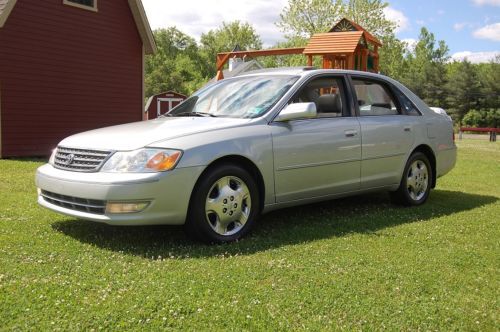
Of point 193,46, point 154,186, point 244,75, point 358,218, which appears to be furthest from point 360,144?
point 193,46

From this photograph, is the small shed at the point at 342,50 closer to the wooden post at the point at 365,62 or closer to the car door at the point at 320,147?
the wooden post at the point at 365,62

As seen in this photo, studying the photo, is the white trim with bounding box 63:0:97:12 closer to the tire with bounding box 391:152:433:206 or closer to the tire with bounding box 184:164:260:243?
the tire with bounding box 391:152:433:206

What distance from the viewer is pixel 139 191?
4.16 meters

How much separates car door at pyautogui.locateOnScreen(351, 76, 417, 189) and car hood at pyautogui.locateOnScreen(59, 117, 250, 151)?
165 centimetres

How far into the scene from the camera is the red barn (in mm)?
12914

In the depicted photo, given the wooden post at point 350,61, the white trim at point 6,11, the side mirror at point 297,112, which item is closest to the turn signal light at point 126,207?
the side mirror at point 297,112

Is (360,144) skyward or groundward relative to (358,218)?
skyward

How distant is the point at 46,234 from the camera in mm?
4789

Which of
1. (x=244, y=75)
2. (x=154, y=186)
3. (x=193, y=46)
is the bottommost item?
(x=154, y=186)

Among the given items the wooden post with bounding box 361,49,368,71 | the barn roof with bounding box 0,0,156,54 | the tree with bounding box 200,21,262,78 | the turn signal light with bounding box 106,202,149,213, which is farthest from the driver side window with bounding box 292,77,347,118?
the tree with bounding box 200,21,262,78

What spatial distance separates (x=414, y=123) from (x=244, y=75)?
2195mm

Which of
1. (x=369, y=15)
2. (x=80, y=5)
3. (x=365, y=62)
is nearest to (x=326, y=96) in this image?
(x=80, y=5)

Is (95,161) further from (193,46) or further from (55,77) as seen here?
(193,46)

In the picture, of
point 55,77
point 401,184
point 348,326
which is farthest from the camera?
point 55,77
